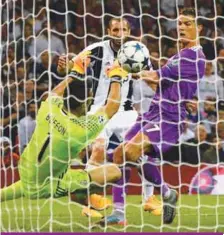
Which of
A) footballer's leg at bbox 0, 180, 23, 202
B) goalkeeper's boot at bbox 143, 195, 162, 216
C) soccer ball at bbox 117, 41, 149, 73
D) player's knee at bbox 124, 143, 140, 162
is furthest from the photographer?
A: footballer's leg at bbox 0, 180, 23, 202

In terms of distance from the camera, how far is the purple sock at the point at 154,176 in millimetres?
4905

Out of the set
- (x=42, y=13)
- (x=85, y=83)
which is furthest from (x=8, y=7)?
(x=85, y=83)

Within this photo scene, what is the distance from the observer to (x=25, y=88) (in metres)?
5.18

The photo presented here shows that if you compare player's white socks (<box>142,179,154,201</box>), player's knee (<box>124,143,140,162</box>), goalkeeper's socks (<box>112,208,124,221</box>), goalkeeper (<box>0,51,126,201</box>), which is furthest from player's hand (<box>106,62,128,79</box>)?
goalkeeper's socks (<box>112,208,124,221</box>)

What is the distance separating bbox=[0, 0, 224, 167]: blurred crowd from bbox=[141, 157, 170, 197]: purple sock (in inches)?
9.9

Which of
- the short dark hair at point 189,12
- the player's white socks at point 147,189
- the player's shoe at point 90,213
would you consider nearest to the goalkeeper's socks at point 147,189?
the player's white socks at point 147,189

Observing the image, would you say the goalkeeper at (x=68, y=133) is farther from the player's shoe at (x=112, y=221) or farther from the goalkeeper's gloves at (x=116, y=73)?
the player's shoe at (x=112, y=221)

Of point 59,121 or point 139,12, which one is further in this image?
point 139,12

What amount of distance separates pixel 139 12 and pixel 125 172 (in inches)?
33.8

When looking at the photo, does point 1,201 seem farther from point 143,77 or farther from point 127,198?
point 143,77

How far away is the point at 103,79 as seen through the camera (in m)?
4.84

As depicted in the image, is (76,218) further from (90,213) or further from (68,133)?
(68,133)

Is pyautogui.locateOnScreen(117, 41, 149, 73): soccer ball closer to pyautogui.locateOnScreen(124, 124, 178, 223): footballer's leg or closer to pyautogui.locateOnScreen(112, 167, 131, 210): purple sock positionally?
pyautogui.locateOnScreen(124, 124, 178, 223): footballer's leg

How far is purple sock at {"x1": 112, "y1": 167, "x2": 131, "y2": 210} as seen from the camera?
4891 mm
